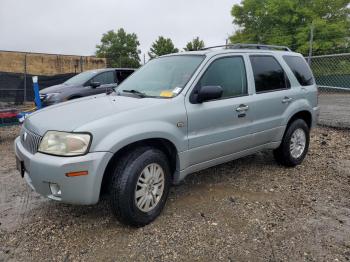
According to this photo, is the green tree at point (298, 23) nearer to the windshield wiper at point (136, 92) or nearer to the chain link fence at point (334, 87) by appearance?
the chain link fence at point (334, 87)

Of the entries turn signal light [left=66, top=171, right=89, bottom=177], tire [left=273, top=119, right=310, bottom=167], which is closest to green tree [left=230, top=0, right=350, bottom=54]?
tire [left=273, top=119, right=310, bottom=167]

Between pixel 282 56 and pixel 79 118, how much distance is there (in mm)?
3323

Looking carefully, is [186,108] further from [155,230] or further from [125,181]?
[155,230]

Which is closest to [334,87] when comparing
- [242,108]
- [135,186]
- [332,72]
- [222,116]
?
[332,72]

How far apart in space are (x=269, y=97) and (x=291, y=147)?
3.39 ft

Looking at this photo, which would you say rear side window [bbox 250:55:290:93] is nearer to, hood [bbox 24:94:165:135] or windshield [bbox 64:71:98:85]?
hood [bbox 24:94:165:135]

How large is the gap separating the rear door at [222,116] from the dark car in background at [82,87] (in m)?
4.86

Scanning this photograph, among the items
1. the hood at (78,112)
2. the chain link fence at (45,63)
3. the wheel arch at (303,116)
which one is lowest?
the wheel arch at (303,116)

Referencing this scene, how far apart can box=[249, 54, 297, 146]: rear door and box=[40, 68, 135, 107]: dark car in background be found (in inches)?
189

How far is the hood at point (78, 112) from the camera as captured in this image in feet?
10.6

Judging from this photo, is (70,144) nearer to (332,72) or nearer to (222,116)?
(222,116)

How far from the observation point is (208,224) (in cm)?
357

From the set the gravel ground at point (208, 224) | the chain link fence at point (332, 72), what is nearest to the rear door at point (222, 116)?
the gravel ground at point (208, 224)

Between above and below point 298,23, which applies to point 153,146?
below
